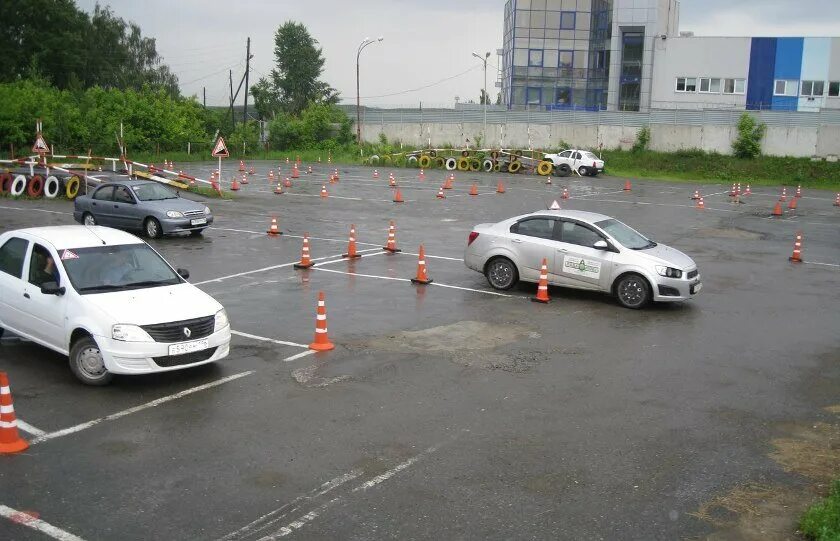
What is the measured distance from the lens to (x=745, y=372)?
10.7m

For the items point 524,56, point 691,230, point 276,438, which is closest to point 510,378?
point 276,438

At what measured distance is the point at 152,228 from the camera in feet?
72.4

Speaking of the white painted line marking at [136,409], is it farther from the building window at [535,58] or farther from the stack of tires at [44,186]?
the building window at [535,58]

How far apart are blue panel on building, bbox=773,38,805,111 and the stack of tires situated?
54.9 m

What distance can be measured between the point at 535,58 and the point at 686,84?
55.5 feet

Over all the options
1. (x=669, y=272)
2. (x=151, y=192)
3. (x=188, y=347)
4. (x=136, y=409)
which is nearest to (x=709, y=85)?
(x=151, y=192)

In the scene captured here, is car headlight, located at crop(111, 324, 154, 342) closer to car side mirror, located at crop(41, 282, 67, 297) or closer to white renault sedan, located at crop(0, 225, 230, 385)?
white renault sedan, located at crop(0, 225, 230, 385)

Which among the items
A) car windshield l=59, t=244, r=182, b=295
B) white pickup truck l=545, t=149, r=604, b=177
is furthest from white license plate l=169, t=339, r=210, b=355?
white pickup truck l=545, t=149, r=604, b=177

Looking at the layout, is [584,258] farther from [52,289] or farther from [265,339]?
[52,289]

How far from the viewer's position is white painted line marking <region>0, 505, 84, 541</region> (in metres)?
5.98

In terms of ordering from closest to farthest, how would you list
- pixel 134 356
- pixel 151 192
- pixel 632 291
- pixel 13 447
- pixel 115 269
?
1. pixel 13 447
2. pixel 134 356
3. pixel 115 269
4. pixel 632 291
5. pixel 151 192

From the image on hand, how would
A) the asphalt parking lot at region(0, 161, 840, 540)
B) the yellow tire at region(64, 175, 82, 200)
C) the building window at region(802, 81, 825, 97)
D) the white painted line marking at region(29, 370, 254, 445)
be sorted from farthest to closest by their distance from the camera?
the building window at region(802, 81, 825, 97)
the yellow tire at region(64, 175, 82, 200)
the white painted line marking at region(29, 370, 254, 445)
the asphalt parking lot at region(0, 161, 840, 540)

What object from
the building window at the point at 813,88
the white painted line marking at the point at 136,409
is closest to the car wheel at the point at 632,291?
the white painted line marking at the point at 136,409

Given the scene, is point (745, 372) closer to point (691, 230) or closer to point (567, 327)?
point (567, 327)
